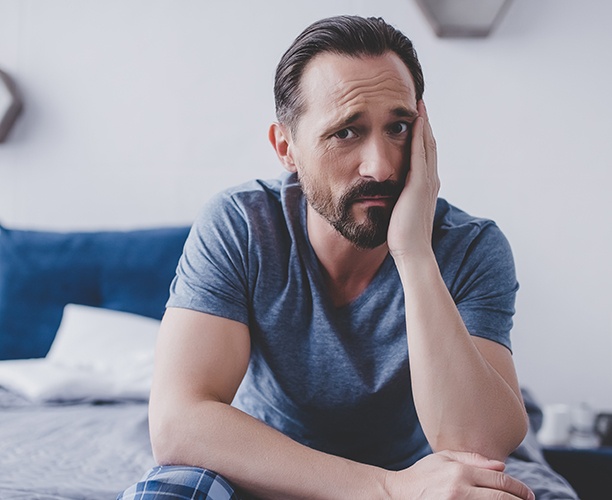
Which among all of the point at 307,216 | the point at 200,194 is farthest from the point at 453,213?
the point at 200,194

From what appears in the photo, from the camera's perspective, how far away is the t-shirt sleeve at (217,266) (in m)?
1.20

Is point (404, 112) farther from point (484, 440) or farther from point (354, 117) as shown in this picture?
point (484, 440)

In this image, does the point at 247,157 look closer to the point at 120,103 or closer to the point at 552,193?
the point at 120,103

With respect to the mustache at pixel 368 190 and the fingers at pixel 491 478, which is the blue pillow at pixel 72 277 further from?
the fingers at pixel 491 478

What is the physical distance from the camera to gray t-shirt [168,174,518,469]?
4.11 ft

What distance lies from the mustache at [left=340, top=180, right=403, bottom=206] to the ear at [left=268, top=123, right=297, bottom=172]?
0.68 feet

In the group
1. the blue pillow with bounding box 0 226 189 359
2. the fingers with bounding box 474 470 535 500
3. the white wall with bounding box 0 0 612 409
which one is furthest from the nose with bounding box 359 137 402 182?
the white wall with bounding box 0 0 612 409

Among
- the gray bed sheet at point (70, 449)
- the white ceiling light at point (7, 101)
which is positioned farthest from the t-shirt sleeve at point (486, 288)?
the white ceiling light at point (7, 101)

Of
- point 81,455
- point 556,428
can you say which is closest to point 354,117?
point 81,455

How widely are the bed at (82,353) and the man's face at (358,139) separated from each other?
0.64 meters

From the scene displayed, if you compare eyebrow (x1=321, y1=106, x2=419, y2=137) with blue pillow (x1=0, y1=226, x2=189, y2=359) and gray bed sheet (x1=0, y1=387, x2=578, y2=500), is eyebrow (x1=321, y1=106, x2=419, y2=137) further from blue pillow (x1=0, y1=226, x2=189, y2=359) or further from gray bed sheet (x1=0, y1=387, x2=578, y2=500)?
blue pillow (x1=0, y1=226, x2=189, y2=359)

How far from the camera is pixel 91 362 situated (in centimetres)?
221

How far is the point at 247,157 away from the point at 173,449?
1.78 metres

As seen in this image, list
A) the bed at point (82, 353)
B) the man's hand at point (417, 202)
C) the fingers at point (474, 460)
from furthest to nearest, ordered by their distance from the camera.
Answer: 1. the bed at point (82, 353)
2. the man's hand at point (417, 202)
3. the fingers at point (474, 460)
